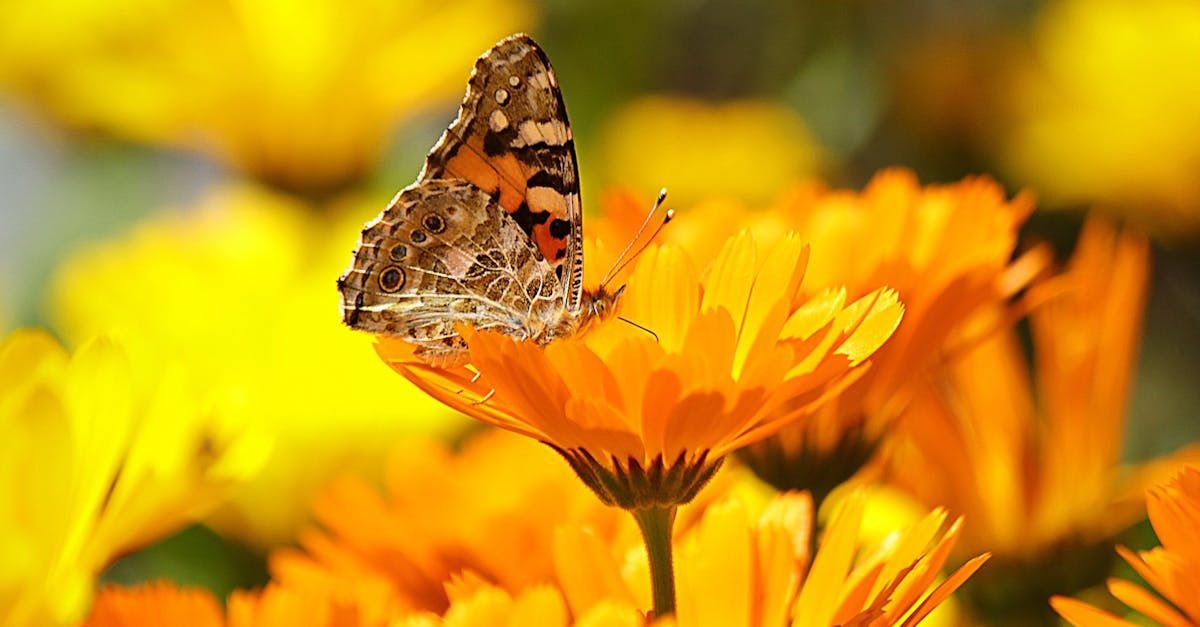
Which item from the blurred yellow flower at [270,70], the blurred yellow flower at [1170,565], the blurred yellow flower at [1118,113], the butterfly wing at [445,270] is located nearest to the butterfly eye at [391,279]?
the butterfly wing at [445,270]

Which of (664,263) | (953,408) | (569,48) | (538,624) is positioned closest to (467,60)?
(569,48)

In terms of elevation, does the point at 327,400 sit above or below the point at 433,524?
below

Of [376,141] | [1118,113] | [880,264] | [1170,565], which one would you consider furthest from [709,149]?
[1170,565]

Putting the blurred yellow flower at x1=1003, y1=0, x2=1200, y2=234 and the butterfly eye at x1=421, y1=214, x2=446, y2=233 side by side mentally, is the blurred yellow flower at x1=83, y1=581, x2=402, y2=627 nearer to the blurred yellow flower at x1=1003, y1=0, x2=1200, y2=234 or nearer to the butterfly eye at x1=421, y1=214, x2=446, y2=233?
the butterfly eye at x1=421, y1=214, x2=446, y2=233

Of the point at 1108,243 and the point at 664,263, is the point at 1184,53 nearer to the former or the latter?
the point at 1108,243

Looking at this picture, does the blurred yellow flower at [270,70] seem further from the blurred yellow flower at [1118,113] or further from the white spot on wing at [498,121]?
the white spot on wing at [498,121]

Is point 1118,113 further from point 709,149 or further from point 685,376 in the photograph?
point 685,376

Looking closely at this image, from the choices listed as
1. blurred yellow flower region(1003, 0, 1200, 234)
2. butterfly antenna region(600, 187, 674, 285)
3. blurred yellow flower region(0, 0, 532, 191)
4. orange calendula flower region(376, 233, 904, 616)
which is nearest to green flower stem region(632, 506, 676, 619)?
orange calendula flower region(376, 233, 904, 616)
